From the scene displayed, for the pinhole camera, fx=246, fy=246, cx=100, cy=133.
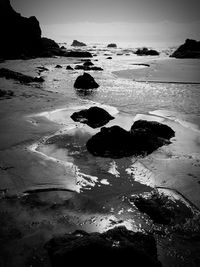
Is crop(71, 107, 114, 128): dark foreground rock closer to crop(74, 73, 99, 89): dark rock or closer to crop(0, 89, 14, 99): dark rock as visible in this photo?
A: crop(0, 89, 14, 99): dark rock

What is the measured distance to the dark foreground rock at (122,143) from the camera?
5.44 m

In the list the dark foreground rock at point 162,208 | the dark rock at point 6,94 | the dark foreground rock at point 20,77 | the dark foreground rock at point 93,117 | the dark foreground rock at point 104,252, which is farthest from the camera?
the dark foreground rock at point 20,77

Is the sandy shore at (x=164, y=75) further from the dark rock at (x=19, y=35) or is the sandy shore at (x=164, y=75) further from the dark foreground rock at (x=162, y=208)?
the dark rock at (x=19, y=35)

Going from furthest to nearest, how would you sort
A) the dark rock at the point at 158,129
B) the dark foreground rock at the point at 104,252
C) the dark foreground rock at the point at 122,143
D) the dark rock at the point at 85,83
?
the dark rock at the point at 85,83 → the dark rock at the point at 158,129 → the dark foreground rock at the point at 122,143 → the dark foreground rock at the point at 104,252

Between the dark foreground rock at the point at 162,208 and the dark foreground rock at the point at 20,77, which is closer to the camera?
the dark foreground rock at the point at 162,208

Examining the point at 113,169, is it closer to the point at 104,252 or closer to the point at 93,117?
the point at 104,252

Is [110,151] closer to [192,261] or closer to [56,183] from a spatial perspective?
[56,183]

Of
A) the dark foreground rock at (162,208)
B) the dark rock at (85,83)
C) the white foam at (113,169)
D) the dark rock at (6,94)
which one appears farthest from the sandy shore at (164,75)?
the dark foreground rock at (162,208)

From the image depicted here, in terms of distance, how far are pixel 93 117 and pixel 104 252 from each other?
17.9 ft

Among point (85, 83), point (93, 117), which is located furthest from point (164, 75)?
point (93, 117)

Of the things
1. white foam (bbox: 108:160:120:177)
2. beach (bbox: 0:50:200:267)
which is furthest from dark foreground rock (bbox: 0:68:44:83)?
white foam (bbox: 108:160:120:177)

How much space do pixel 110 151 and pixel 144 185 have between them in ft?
4.69

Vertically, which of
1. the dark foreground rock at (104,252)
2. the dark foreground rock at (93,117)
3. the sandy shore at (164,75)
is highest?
the dark foreground rock at (104,252)

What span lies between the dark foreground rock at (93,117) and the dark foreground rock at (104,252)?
4955 mm
